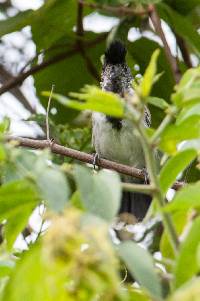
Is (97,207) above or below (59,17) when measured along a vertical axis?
above

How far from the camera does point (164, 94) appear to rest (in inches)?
102

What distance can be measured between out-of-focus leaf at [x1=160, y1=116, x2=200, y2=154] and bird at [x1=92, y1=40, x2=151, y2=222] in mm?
1839

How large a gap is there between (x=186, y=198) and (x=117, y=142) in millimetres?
2429

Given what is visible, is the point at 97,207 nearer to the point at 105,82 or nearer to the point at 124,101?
the point at 124,101

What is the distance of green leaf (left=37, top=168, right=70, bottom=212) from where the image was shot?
24.4 inches

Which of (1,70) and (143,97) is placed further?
(1,70)

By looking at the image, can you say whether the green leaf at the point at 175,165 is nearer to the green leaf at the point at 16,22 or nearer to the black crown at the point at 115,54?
the green leaf at the point at 16,22

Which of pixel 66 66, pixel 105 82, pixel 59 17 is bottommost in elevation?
pixel 105 82

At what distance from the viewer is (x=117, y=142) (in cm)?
313

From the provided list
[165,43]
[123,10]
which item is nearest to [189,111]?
[123,10]

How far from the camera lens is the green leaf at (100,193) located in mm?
636

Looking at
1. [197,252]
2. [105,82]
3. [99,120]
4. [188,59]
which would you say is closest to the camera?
[197,252]

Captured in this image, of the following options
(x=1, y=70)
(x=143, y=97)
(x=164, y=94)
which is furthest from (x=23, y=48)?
A: (x=143, y=97)

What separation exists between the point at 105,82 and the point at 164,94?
13.4 inches
